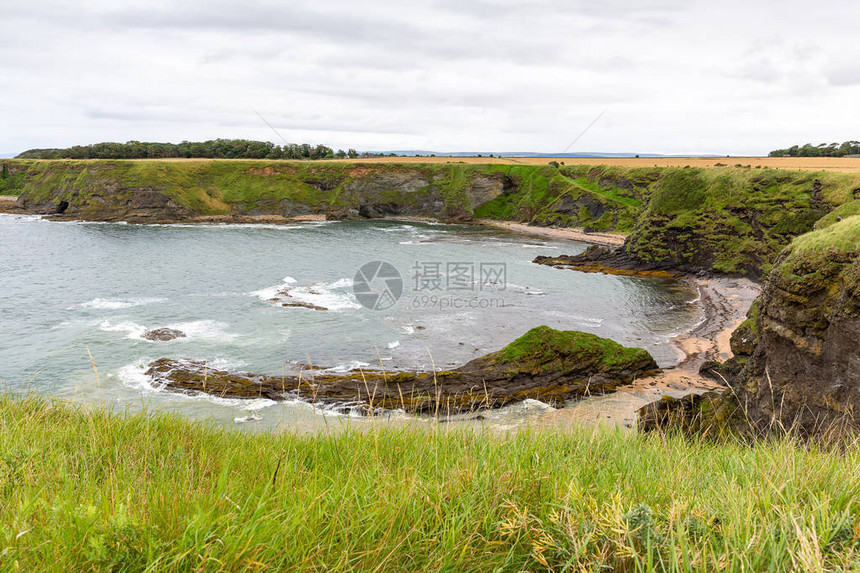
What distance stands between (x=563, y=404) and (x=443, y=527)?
68.8 feet

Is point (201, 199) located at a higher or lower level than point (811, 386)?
higher

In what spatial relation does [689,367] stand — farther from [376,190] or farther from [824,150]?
[824,150]

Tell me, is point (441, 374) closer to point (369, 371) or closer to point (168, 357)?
point (369, 371)

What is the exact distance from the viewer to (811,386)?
48.5ft

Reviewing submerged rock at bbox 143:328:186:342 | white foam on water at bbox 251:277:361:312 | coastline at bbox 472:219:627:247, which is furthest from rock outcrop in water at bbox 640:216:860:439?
coastline at bbox 472:219:627:247

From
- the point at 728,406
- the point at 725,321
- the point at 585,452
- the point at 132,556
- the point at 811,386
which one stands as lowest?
the point at 725,321

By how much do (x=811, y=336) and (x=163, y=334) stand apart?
111ft

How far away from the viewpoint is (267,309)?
A: 38875mm

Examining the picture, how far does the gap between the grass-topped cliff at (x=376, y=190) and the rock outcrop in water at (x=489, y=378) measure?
39.8 metres

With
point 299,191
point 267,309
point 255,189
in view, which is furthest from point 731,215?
point 255,189

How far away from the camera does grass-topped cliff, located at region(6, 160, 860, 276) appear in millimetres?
66312

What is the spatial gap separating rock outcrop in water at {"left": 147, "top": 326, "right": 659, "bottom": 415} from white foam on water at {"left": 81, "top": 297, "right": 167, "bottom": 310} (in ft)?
52.7

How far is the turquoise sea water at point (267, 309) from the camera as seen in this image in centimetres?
2661

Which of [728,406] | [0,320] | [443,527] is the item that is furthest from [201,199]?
[443,527]
